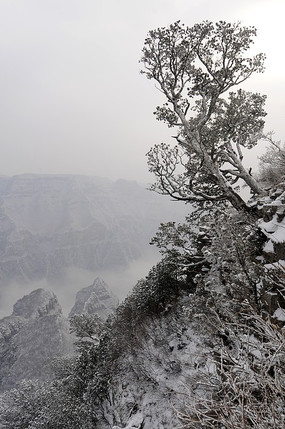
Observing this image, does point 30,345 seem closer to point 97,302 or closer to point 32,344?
point 32,344

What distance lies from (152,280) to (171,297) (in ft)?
6.18

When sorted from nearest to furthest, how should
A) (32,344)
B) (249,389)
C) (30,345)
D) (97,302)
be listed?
(249,389)
(30,345)
(32,344)
(97,302)

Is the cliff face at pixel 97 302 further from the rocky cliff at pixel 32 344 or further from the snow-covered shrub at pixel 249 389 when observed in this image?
the snow-covered shrub at pixel 249 389

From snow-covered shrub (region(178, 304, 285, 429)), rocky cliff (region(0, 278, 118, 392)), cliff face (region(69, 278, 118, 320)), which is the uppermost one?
snow-covered shrub (region(178, 304, 285, 429))

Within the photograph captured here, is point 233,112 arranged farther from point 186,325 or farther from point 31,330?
point 31,330

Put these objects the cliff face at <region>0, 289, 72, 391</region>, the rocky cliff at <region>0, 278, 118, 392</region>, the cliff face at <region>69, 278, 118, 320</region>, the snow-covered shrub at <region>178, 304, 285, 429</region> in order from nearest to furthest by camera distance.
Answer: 1. the snow-covered shrub at <region>178, 304, 285, 429</region>
2. the rocky cliff at <region>0, 278, 118, 392</region>
3. the cliff face at <region>0, 289, 72, 391</region>
4. the cliff face at <region>69, 278, 118, 320</region>

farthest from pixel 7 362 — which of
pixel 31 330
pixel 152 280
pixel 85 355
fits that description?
pixel 152 280

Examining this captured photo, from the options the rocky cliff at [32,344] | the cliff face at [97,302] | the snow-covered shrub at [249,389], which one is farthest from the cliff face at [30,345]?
the snow-covered shrub at [249,389]

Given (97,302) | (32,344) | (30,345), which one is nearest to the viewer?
(30,345)

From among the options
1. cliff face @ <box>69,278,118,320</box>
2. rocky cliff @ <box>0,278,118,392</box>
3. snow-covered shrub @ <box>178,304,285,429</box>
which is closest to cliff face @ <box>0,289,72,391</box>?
rocky cliff @ <box>0,278,118,392</box>

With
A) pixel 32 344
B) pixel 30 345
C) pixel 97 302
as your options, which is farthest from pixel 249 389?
pixel 97 302

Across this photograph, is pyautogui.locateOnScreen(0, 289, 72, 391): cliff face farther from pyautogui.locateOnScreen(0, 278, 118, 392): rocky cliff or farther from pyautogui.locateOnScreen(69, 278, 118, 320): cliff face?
pyautogui.locateOnScreen(69, 278, 118, 320): cliff face

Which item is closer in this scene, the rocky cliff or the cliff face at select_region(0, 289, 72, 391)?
the rocky cliff

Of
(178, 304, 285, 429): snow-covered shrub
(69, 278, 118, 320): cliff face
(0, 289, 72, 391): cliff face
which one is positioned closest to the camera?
(178, 304, 285, 429): snow-covered shrub
